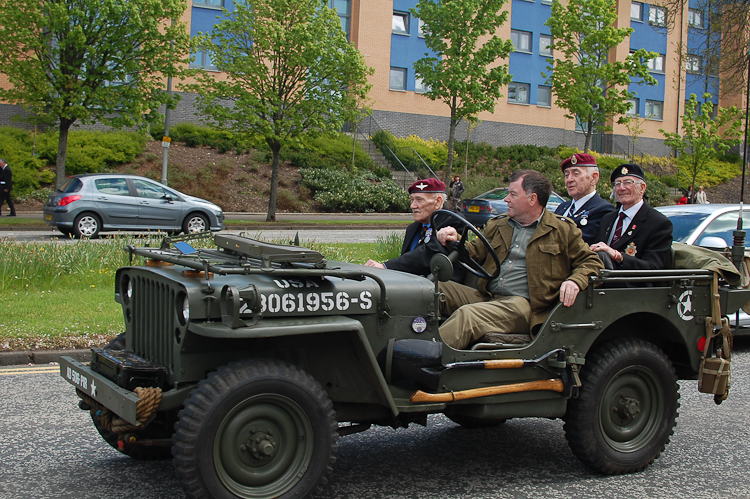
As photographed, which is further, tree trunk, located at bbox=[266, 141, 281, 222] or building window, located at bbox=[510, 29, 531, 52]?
building window, located at bbox=[510, 29, 531, 52]

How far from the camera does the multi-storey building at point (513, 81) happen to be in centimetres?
4216

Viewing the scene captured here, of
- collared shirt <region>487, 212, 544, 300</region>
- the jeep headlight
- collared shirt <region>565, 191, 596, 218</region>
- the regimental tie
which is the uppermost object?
collared shirt <region>565, 191, 596, 218</region>

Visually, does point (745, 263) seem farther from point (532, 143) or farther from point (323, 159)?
point (532, 143)

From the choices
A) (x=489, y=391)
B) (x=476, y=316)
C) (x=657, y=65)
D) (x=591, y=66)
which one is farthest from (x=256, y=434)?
(x=657, y=65)

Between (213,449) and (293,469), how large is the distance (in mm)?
447

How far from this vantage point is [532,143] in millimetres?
48031

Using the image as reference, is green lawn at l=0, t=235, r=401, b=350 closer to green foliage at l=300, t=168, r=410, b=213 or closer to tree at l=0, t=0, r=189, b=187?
tree at l=0, t=0, r=189, b=187

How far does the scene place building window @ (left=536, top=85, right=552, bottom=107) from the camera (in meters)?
48.6

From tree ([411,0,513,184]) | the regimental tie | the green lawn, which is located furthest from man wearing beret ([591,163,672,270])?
tree ([411,0,513,184])

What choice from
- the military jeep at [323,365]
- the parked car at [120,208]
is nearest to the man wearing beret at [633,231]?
the military jeep at [323,365]

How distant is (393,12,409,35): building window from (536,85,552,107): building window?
10.5 metres

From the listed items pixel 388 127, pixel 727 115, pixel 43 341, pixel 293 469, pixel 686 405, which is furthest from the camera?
pixel 388 127

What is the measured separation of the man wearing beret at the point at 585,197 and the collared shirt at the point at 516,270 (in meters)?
1.11

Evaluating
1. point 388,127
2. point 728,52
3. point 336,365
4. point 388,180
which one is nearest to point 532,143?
point 388,127
